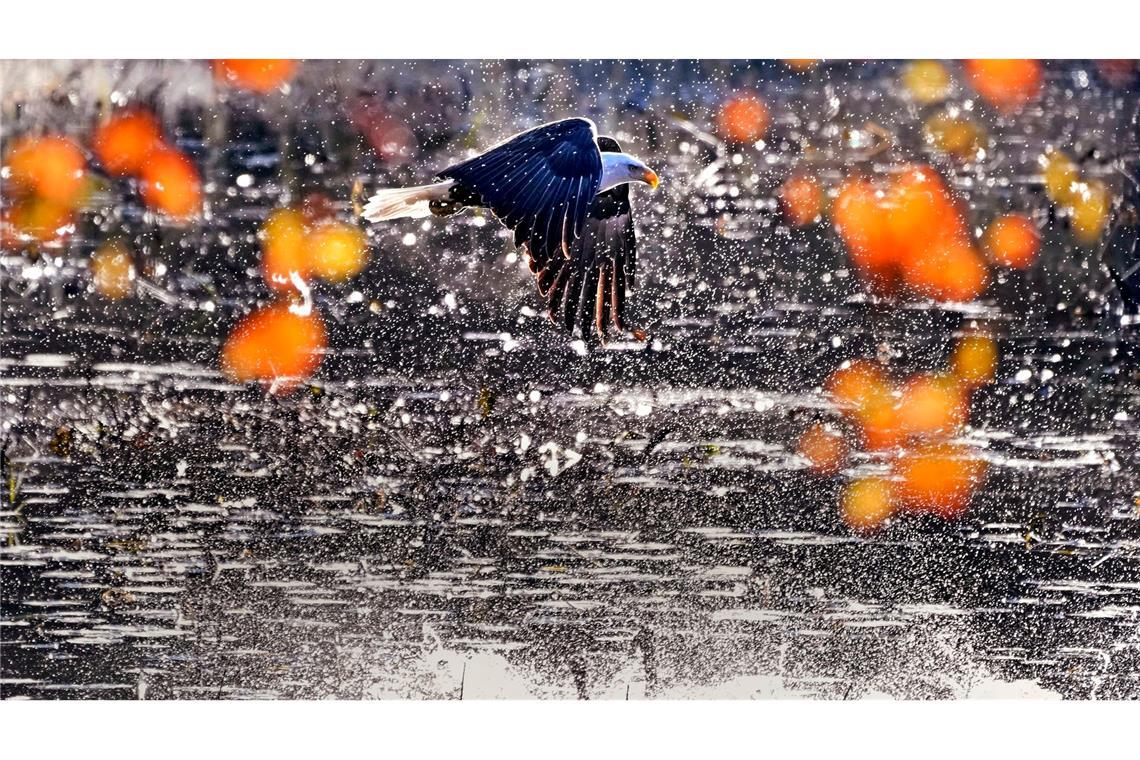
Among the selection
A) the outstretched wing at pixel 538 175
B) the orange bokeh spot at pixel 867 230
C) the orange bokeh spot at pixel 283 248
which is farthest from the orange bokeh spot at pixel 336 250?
the orange bokeh spot at pixel 867 230

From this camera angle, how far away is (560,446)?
1.56m

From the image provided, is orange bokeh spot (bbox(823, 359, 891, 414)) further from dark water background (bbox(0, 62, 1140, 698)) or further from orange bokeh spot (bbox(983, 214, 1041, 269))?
orange bokeh spot (bbox(983, 214, 1041, 269))

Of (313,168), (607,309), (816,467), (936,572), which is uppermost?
(313,168)

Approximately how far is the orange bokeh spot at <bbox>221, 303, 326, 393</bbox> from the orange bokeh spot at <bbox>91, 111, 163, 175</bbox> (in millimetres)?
296

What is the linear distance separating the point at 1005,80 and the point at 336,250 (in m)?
1.06

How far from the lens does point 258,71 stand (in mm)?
1512

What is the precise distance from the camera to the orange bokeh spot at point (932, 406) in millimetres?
1541

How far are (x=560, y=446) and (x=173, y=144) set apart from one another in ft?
2.48

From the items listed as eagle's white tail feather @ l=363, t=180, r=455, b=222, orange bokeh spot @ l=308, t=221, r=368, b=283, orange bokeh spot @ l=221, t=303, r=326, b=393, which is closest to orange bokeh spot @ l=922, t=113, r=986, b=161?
eagle's white tail feather @ l=363, t=180, r=455, b=222

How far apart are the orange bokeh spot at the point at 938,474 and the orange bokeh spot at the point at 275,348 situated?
935mm

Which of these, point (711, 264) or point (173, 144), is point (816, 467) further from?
point (173, 144)

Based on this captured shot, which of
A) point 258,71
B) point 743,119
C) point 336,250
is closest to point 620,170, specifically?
point 743,119

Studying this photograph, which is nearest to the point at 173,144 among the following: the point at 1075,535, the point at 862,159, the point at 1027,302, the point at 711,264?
the point at 711,264

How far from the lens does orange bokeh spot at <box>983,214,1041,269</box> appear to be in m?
1.53
